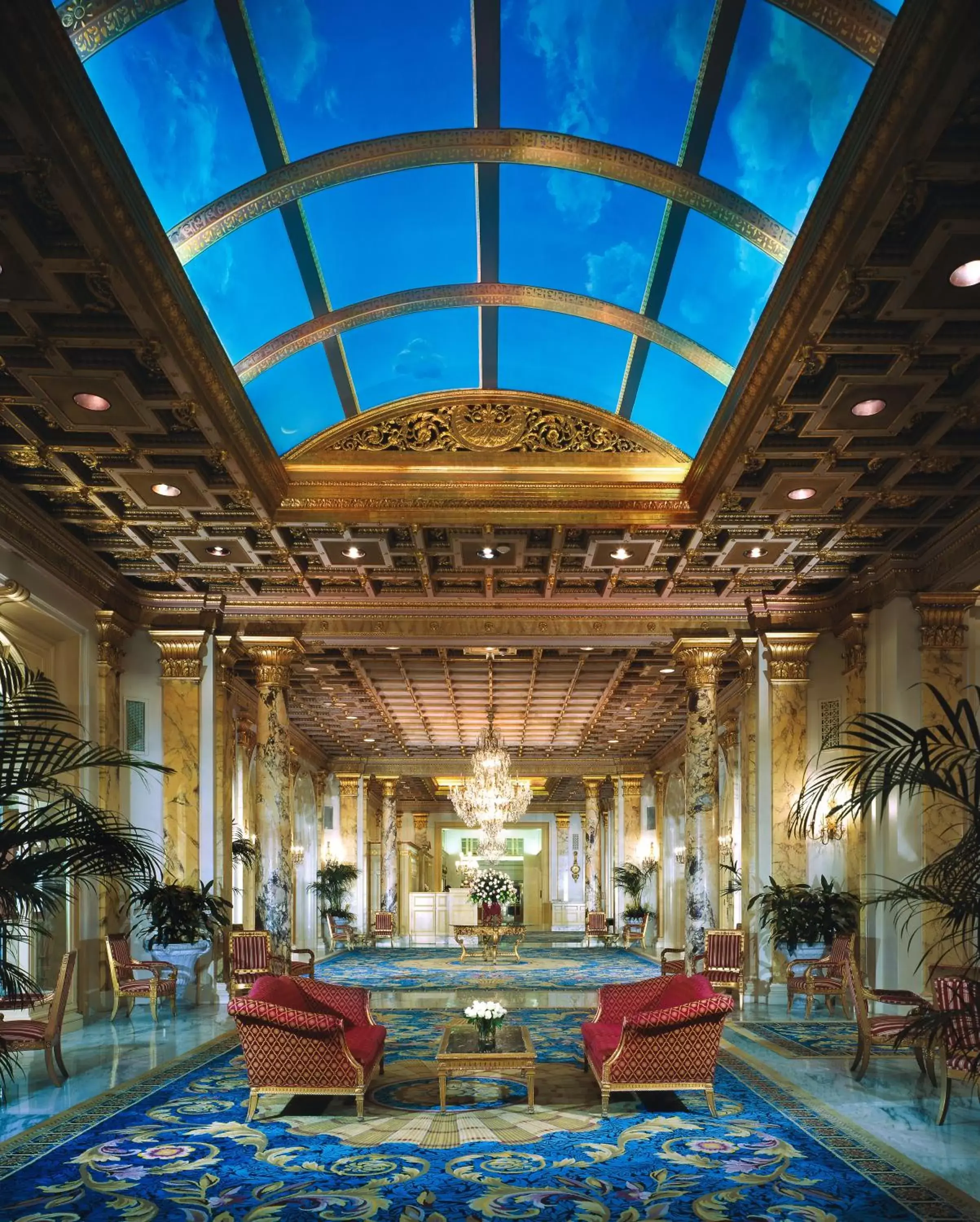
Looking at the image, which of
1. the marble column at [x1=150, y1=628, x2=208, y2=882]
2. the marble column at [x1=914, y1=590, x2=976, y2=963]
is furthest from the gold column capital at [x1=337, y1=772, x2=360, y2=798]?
the marble column at [x1=914, y1=590, x2=976, y2=963]

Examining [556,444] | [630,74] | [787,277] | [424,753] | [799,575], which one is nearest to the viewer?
[630,74]

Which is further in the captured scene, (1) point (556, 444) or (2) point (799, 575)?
(2) point (799, 575)

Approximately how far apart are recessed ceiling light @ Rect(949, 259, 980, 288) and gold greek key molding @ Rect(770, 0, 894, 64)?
60.2 inches

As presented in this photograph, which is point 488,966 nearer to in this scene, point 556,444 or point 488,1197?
point 556,444

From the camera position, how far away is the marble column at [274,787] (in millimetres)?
14562

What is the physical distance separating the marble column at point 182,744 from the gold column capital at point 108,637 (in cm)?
71

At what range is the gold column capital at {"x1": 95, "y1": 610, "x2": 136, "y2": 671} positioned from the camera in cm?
1319

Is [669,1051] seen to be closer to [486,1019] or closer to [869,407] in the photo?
[486,1019]

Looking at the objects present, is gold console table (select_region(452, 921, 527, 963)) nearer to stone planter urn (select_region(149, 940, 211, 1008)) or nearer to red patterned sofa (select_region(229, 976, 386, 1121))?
stone planter urn (select_region(149, 940, 211, 1008))

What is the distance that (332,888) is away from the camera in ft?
92.5

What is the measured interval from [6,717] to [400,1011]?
9.37m

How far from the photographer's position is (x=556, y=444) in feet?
38.1

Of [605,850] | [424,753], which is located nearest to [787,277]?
[424,753]

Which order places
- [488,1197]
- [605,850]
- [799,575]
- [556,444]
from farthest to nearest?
[605,850] < [799,575] < [556,444] < [488,1197]
